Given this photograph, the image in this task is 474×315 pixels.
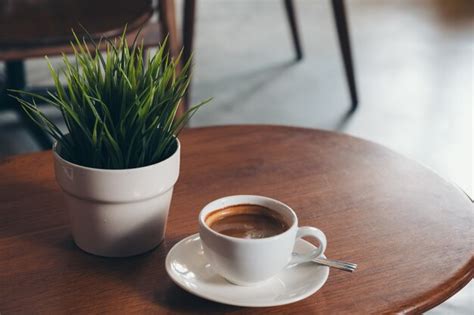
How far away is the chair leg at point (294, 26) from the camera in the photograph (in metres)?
2.11

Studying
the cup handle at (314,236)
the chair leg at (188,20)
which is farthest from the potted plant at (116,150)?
the chair leg at (188,20)

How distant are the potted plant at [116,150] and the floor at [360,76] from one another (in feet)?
2.35

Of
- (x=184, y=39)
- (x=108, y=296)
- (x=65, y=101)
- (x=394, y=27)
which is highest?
(x=65, y=101)

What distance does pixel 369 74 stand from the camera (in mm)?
2158

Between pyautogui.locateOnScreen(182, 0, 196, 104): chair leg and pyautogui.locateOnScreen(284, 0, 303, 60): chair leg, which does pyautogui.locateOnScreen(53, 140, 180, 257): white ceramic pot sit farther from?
pyautogui.locateOnScreen(284, 0, 303, 60): chair leg

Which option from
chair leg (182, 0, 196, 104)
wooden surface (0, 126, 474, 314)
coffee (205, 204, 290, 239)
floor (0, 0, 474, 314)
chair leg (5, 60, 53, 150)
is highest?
coffee (205, 204, 290, 239)

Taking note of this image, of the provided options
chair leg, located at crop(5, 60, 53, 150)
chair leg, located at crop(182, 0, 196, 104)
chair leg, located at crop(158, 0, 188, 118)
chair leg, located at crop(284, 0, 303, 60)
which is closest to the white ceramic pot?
chair leg, located at crop(158, 0, 188, 118)

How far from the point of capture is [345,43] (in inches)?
69.7

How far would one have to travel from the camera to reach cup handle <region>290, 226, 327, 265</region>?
1.88 feet

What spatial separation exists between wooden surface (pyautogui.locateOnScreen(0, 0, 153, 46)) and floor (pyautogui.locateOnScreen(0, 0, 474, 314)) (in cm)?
38

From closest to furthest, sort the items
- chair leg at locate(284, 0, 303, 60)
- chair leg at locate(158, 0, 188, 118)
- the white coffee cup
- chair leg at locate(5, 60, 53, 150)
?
the white coffee cup
chair leg at locate(158, 0, 188, 118)
chair leg at locate(5, 60, 53, 150)
chair leg at locate(284, 0, 303, 60)

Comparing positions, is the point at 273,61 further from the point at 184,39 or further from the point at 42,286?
the point at 42,286

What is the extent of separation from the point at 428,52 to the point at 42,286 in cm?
198

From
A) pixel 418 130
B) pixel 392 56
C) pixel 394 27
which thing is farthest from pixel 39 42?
pixel 394 27
